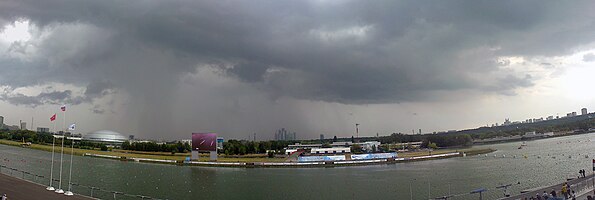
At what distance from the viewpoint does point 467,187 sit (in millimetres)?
46344

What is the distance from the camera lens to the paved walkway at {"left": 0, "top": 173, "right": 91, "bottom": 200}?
94.9 feet

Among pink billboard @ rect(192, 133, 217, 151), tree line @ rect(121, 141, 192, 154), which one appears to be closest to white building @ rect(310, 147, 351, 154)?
pink billboard @ rect(192, 133, 217, 151)

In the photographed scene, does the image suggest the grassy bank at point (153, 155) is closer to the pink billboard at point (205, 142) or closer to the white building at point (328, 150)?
the pink billboard at point (205, 142)

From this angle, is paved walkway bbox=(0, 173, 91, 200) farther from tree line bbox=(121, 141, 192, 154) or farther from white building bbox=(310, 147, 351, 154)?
white building bbox=(310, 147, 351, 154)

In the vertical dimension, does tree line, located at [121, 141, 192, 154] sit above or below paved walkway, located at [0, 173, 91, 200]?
above

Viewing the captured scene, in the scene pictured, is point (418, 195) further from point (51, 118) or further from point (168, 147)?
point (168, 147)

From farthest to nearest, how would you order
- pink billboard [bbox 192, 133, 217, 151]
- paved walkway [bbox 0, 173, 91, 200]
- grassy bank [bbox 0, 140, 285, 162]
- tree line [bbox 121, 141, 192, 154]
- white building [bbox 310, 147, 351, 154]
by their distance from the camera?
white building [bbox 310, 147, 351, 154] < tree line [bbox 121, 141, 192, 154] < grassy bank [bbox 0, 140, 285, 162] < pink billboard [bbox 192, 133, 217, 151] < paved walkway [bbox 0, 173, 91, 200]

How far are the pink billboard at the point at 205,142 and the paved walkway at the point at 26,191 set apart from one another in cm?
5978

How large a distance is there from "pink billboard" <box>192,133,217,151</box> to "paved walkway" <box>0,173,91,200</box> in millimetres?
59784

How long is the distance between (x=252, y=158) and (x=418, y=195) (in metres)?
71.2

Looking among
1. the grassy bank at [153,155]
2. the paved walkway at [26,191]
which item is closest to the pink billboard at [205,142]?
the grassy bank at [153,155]

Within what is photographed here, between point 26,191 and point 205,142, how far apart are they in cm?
6628

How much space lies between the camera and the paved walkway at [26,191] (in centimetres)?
2892

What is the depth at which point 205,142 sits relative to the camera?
321 feet
